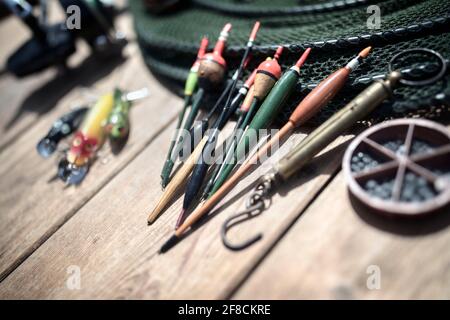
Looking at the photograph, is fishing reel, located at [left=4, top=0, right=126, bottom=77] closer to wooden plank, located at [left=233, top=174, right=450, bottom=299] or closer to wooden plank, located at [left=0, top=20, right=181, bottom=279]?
wooden plank, located at [left=0, top=20, right=181, bottom=279]

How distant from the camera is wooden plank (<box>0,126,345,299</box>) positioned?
0.94 metres

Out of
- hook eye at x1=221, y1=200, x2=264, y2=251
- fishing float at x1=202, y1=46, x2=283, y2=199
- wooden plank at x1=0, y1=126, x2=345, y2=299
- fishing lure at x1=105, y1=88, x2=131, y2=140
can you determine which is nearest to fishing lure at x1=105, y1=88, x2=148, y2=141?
fishing lure at x1=105, y1=88, x2=131, y2=140

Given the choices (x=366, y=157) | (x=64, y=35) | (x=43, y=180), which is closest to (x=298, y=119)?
(x=366, y=157)

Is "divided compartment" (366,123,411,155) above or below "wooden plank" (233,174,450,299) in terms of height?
above

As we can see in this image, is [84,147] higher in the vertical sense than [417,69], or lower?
lower

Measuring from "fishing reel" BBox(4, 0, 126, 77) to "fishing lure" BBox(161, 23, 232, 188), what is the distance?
823 millimetres

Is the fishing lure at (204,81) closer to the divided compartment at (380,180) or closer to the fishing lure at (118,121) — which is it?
the fishing lure at (118,121)

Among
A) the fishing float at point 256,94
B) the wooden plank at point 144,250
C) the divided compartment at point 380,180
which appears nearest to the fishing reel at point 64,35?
the wooden plank at point 144,250

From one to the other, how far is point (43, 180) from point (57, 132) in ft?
0.60

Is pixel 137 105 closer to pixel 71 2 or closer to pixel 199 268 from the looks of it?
pixel 71 2

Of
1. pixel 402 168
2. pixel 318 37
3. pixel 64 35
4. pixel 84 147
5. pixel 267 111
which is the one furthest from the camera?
pixel 64 35

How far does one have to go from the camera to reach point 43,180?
1440mm

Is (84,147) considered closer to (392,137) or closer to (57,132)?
(57,132)

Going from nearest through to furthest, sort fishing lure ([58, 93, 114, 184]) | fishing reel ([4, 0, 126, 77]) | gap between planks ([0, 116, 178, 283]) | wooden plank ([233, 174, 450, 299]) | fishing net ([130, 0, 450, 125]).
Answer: wooden plank ([233, 174, 450, 299]), fishing net ([130, 0, 450, 125]), gap between planks ([0, 116, 178, 283]), fishing lure ([58, 93, 114, 184]), fishing reel ([4, 0, 126, 77])
